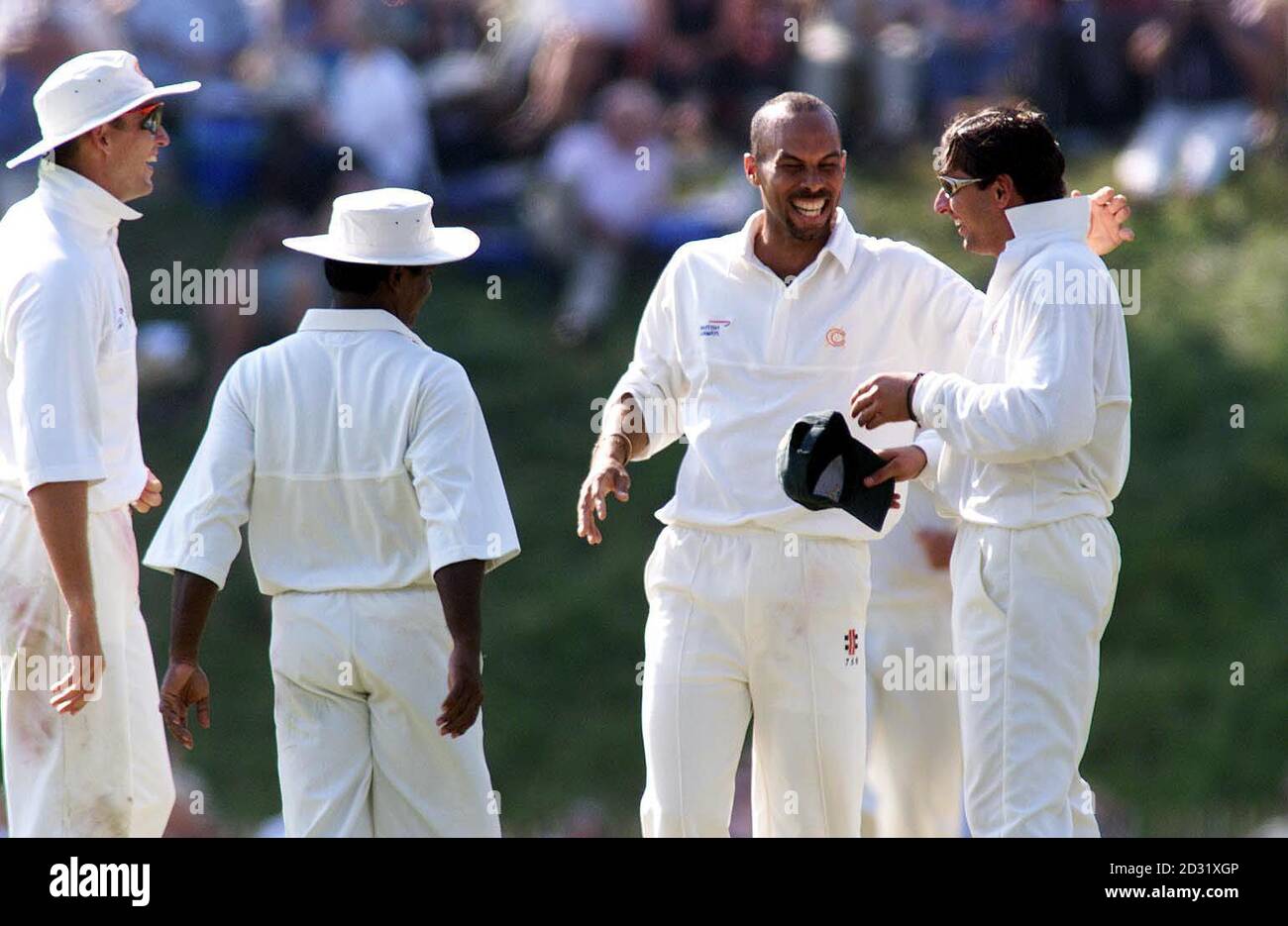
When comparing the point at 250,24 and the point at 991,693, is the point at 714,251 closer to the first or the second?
the point at 991,693

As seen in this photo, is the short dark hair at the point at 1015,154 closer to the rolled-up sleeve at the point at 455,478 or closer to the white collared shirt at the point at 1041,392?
the white collared shirt at the point at 1041,392

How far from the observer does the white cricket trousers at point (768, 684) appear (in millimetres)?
Result: 5328

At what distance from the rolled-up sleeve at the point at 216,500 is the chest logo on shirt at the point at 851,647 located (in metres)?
1.50

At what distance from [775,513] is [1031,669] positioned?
0.77 meters

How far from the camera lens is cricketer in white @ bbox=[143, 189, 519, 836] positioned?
4.96 metres

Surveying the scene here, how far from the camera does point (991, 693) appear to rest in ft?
16.2

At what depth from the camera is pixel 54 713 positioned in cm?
522

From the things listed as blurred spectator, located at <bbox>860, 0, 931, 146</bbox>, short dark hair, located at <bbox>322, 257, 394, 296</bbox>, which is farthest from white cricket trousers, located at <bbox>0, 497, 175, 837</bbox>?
blurred spectator, located at <bbox>860, 0, 931, 146</bbox>

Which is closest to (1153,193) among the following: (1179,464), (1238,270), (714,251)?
(1238,270)

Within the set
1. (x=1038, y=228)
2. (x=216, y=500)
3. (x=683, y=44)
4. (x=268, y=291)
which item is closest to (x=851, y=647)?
(x=1038, y=228)

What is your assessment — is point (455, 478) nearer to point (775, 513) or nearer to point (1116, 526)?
point (775, 513)

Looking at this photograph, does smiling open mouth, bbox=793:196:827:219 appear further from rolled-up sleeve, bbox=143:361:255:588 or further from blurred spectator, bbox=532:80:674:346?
blurred spectator, bbox=532:80:674:346

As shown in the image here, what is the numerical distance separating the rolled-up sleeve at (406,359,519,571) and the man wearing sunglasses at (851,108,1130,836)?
89 centimetres

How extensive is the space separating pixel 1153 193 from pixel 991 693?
7884 millimetres
